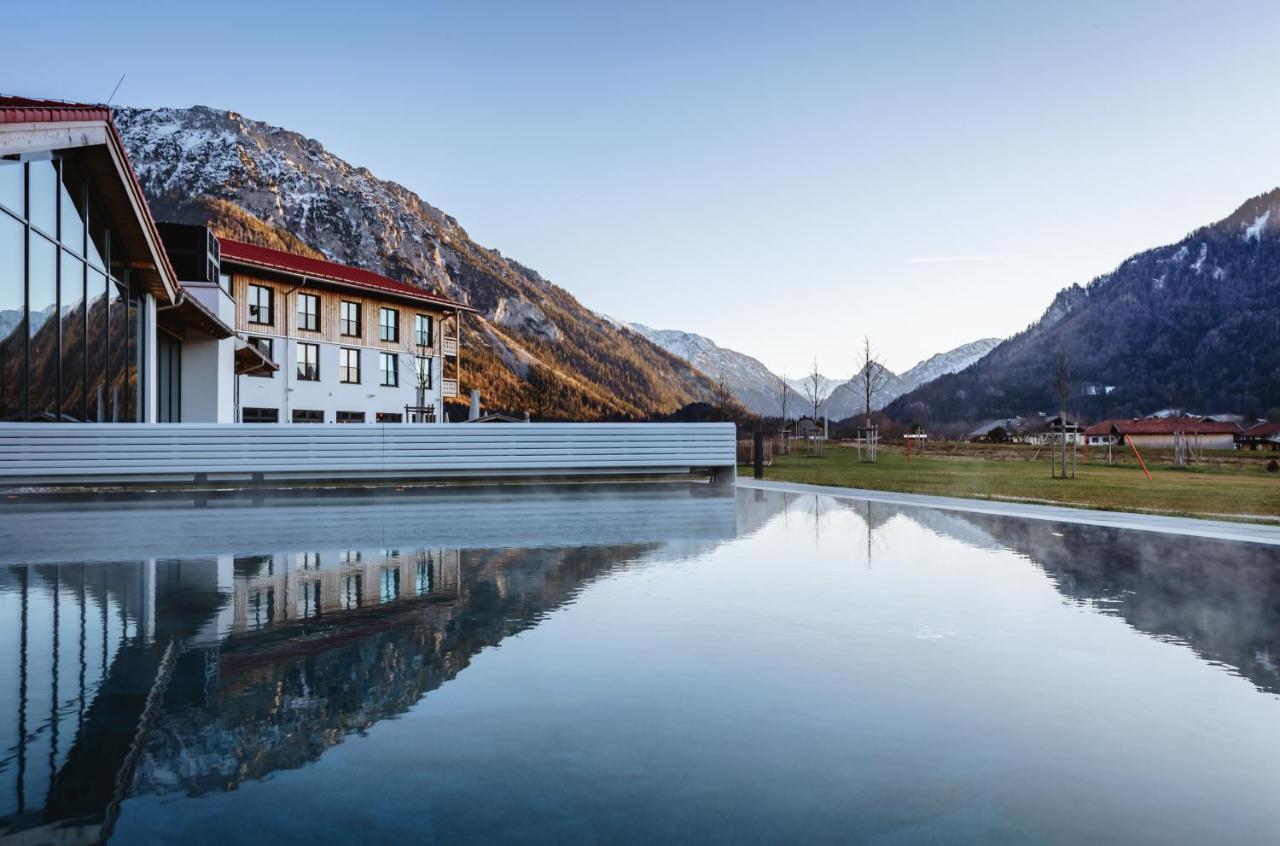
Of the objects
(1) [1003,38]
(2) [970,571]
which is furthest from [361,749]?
(1) [1003,38]

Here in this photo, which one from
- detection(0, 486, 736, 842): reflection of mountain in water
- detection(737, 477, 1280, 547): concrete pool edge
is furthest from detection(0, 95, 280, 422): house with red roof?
detection(737, 477, 1280, 547): concrete pool edge

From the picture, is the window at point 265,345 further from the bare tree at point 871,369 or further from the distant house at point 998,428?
the distant house at point 998,428

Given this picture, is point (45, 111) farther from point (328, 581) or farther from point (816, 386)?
point (816, 386)

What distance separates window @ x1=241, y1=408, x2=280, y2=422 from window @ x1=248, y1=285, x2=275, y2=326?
3.46m

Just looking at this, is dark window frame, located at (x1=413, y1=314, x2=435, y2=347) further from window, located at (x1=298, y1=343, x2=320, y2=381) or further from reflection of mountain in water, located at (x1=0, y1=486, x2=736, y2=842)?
reflection of mountain in water, located at (x1=0, y1=486, x2=736, y2=842)

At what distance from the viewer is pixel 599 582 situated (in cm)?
532

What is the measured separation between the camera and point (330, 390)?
112 ft

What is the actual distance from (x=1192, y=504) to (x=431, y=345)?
3171cm

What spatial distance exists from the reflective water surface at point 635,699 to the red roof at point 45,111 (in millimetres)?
5891

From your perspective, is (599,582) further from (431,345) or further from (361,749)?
(431,345)

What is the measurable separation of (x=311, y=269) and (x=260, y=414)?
21.2 ft

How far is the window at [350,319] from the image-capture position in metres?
35.3

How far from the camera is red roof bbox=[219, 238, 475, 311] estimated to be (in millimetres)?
31828

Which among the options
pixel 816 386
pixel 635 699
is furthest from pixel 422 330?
pixel 635 699
